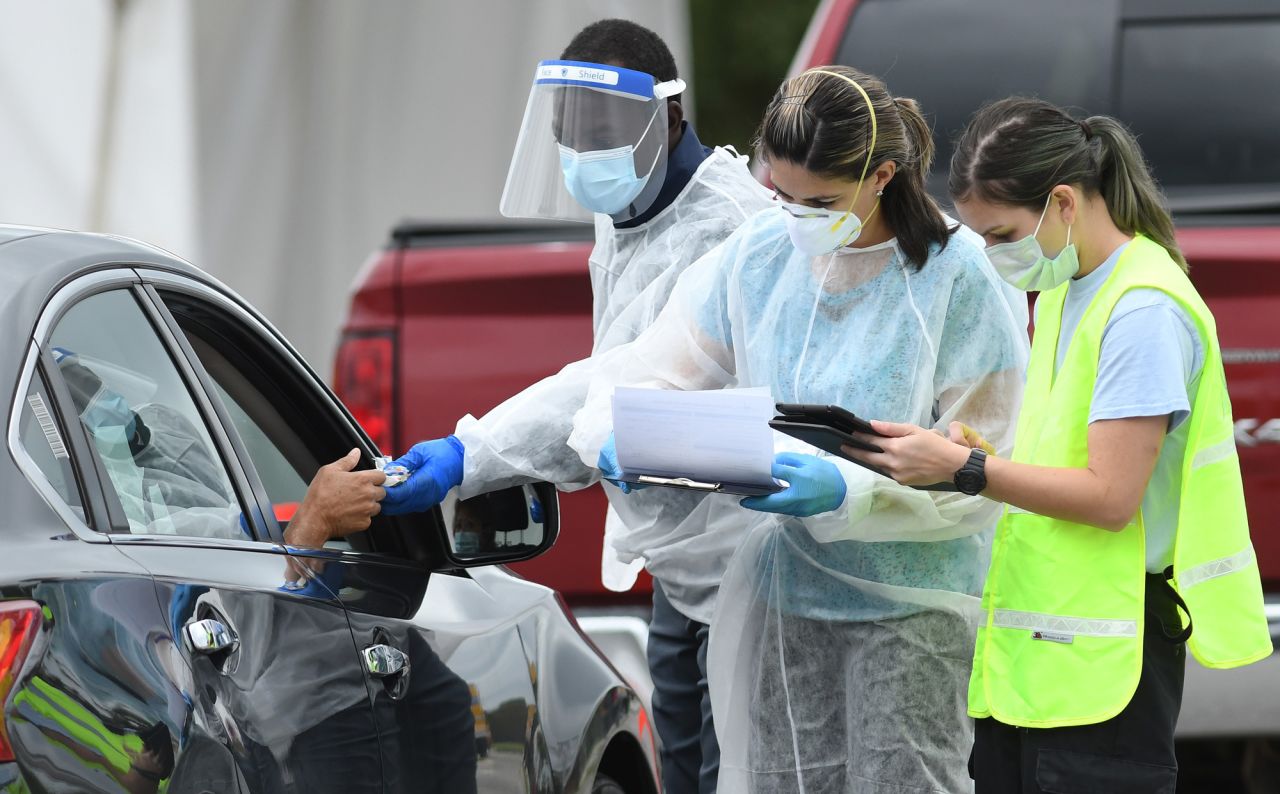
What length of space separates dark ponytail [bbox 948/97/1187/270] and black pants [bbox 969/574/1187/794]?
538 mm

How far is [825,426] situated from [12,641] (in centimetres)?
119

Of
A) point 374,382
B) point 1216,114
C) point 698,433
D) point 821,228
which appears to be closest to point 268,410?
point 698,433

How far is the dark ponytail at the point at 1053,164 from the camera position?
254 cm

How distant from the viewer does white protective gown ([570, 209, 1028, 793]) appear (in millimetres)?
2793

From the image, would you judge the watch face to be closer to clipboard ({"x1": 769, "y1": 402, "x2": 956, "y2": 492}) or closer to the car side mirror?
clipboard ({"x1": 769, "y1": 402, "x2": 956, "y2": 492})

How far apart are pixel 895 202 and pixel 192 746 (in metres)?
1.45

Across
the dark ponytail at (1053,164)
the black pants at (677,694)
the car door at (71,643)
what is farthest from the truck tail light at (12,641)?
the black pants at (677,694)

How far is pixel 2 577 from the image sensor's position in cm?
179

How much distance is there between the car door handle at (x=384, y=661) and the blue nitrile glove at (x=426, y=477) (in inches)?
16.4

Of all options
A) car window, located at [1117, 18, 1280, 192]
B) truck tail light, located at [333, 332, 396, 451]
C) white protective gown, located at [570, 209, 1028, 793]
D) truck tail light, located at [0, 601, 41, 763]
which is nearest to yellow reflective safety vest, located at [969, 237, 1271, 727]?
white protective gown, located at [570, 209, 1028, 793]


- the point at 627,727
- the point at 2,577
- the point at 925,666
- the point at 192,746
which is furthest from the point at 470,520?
the point at 2,577

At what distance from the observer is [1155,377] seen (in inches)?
94.0

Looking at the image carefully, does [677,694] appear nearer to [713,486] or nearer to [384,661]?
[713,486]

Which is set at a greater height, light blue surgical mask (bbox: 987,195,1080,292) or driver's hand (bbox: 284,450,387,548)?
light blue surgical mask (bbox: 987,195,1080,292)
